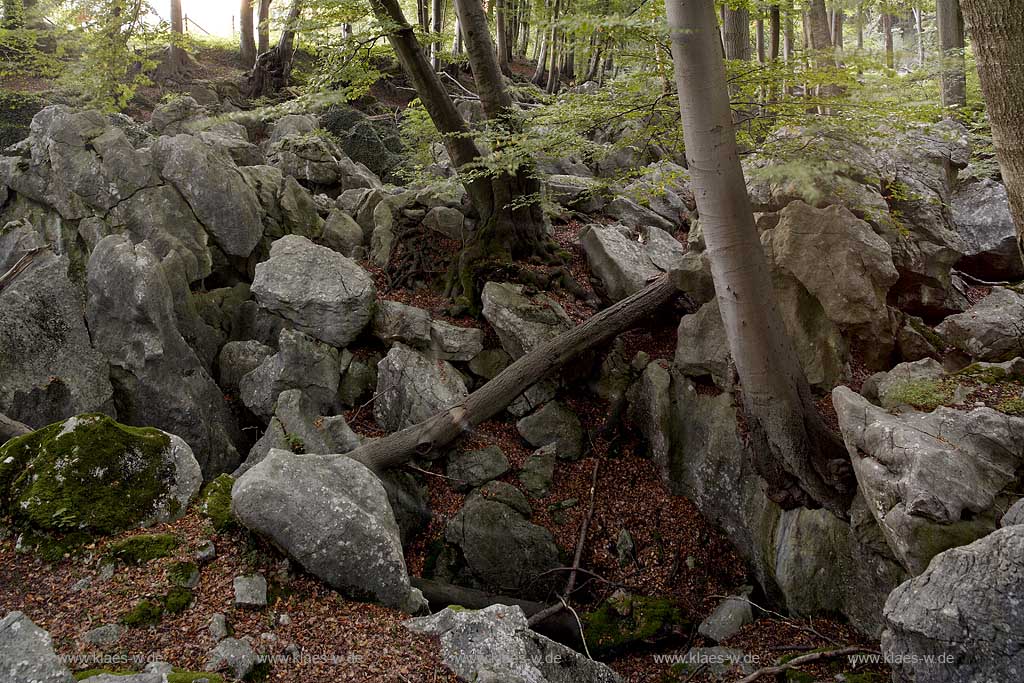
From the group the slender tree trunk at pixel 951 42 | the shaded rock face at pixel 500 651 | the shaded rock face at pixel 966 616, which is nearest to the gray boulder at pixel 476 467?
the shaded rock face at pixel 500 651

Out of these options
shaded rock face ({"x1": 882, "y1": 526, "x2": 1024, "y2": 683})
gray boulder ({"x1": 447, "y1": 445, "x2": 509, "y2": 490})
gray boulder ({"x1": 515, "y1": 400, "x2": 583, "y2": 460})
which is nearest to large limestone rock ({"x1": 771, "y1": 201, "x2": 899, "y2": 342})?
gray boulder ({"x1": 515, "y1": 400, "x2": 583, "y2": 460})

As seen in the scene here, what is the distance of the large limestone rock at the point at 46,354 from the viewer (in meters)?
9.42

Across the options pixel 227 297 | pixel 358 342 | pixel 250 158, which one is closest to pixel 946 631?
pixel 358 342

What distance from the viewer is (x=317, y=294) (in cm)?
1098

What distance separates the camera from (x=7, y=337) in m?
9.49

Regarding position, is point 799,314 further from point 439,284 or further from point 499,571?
point 439,284

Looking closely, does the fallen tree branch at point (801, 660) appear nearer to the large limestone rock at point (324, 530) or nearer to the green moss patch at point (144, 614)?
Answer: the large limestone rock at point (324, 530)

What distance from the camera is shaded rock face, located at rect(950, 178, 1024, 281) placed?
1186 cm

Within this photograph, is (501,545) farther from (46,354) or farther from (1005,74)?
(1005,74)

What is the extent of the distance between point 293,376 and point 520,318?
4007 mm

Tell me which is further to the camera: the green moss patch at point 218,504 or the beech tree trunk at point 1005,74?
the green moss patch at point 218,504

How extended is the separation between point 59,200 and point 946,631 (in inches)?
566

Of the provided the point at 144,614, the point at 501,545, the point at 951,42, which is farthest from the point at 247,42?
the point at 144,614

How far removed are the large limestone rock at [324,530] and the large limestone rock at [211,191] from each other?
7.50 meters
